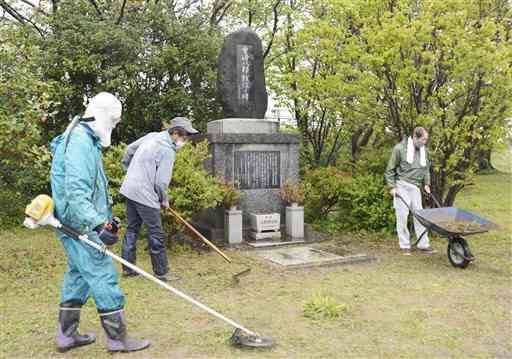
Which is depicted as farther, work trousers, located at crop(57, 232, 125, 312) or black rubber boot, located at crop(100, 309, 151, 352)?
black rubber boot, located at crop(100, 309, 151, 352)

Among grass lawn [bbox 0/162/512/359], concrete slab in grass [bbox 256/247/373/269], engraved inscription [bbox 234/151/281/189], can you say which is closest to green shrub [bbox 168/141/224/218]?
grass lawn [bbox 0/162/512/359]

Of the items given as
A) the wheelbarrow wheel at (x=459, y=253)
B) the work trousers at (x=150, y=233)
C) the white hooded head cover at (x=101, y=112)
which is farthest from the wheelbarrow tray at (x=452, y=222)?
the white hooded head cover at (x=101, y=112)

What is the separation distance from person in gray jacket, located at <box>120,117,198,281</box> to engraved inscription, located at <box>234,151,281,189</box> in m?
2.33

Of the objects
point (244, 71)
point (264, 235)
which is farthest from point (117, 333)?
point (244, 71)

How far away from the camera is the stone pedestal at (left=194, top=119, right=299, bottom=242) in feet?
26.3

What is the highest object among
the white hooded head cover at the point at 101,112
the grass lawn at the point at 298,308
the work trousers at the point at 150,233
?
the white hooded head cover at the point at 101,112

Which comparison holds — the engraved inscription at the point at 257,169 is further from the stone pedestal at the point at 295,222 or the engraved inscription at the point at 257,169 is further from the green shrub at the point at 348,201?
the green shrub at the point at 348,201

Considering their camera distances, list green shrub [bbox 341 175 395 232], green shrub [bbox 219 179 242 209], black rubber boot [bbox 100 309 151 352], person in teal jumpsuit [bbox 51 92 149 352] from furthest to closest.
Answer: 1. green shrub [bbox 341 175 395 232]
2. green shrub [bbox 219 179 242 209]
3. black rubber boot [bbox 100 309 151 352]
4. person in teal jumpsuit [bbox 51 92 149 352]

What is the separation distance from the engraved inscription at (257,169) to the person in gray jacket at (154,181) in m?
2.33

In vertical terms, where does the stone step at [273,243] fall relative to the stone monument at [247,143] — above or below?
below

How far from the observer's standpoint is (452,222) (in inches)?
257

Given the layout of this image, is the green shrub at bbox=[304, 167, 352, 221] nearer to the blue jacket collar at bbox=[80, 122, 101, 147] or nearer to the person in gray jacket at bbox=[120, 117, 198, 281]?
the person in gray jacket at bbox=[120, 117, 198, 281]

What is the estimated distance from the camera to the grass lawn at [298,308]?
3924mm

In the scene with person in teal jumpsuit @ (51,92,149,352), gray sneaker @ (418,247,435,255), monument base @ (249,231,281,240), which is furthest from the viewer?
monument base @ (249,231,281,240)
